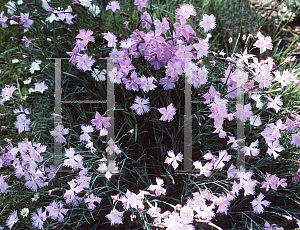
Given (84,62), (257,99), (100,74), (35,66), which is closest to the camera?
(84,62)

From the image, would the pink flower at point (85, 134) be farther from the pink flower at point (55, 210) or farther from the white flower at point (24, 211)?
the white flower at point (24, 211)

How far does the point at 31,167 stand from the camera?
67.3 inches

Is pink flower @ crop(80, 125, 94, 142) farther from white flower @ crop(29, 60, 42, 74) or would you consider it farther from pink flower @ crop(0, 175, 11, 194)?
white flower @ crop(29, 60, 42, 74)

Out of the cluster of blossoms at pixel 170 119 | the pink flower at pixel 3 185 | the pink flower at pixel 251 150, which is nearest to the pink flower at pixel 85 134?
the cluster of blossoms at pixel 170 119

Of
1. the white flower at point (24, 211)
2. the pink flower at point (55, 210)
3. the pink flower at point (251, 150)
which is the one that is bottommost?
the white flower at point (24, 211)

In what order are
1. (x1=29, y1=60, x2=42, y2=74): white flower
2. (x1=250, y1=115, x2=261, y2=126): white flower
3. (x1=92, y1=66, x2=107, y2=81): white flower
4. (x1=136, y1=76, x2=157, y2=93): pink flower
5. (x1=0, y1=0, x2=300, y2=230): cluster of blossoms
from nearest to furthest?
(x1=0, y1=0, x2=300, y2=230): cluster of blossoms
(x1=136, y1=76, x2=157, y2=93): pink flower
(x1=250, y1=115, x2=261, y2=126): white flower
(x1=92, y1=66, x2=107, y2=81): white flower
(x1=29, y1=60, x2=42, y2=74): white flower

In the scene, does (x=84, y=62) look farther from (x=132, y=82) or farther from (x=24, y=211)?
(x=24, y=211)

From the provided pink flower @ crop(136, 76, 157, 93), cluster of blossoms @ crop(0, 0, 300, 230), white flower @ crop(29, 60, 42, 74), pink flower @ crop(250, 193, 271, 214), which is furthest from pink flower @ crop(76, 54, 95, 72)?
pink flower @ crop(250, 193, 271, 214)

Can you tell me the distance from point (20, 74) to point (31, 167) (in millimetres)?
1553

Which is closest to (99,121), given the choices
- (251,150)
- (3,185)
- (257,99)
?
(3,185)

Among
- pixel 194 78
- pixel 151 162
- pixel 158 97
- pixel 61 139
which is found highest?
pixel 194 78

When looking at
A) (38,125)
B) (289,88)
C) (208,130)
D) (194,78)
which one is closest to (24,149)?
(38,125)

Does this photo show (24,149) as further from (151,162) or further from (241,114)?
(241,114)

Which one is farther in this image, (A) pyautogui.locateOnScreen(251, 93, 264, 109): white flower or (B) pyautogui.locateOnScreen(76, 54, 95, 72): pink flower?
(A) pyautogui.locateOnScreen(251, 93, 264, 109): white flower
